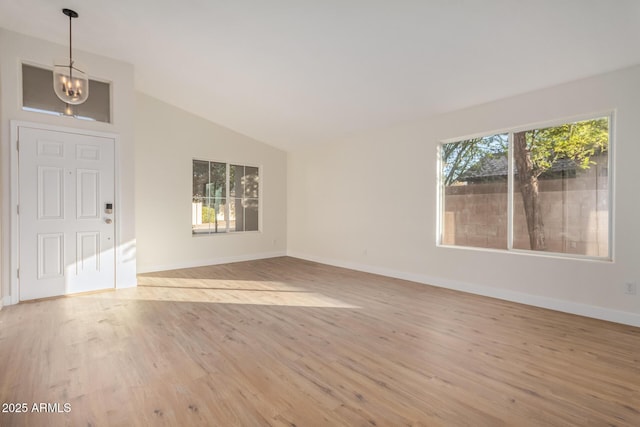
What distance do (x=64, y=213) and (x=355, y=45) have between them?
419 cm

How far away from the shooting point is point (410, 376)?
2.20 meters

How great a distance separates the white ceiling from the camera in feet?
9.12

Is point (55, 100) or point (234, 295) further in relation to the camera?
point (234, 295)

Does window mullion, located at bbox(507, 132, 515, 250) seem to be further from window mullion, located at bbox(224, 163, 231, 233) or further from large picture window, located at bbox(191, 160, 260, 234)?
window mullion, located at bbox(224, 163, 231, 233)

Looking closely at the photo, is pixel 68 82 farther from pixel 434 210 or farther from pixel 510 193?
pixel 510 193

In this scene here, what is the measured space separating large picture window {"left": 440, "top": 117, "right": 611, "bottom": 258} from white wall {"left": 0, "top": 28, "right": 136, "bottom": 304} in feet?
15.4

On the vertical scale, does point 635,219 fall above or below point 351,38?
below

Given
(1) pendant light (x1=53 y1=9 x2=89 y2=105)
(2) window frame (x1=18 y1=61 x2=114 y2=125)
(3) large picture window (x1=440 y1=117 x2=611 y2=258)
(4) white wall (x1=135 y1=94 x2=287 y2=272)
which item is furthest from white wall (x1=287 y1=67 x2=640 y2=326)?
(1) pendant light (x1=53 y1=9 x2=89 y2=105)

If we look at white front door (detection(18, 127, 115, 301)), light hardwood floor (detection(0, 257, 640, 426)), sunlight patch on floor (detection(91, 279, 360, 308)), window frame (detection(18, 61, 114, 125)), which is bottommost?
light hardwood floor (detection(0, 257, 640, 426))

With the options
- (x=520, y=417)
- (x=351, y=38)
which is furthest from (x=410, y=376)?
(x=351, y=38)

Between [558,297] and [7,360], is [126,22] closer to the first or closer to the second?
[7,360]

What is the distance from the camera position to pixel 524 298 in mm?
3877

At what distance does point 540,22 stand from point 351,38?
1706 mm

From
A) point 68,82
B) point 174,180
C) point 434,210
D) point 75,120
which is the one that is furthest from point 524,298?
point 75,120
